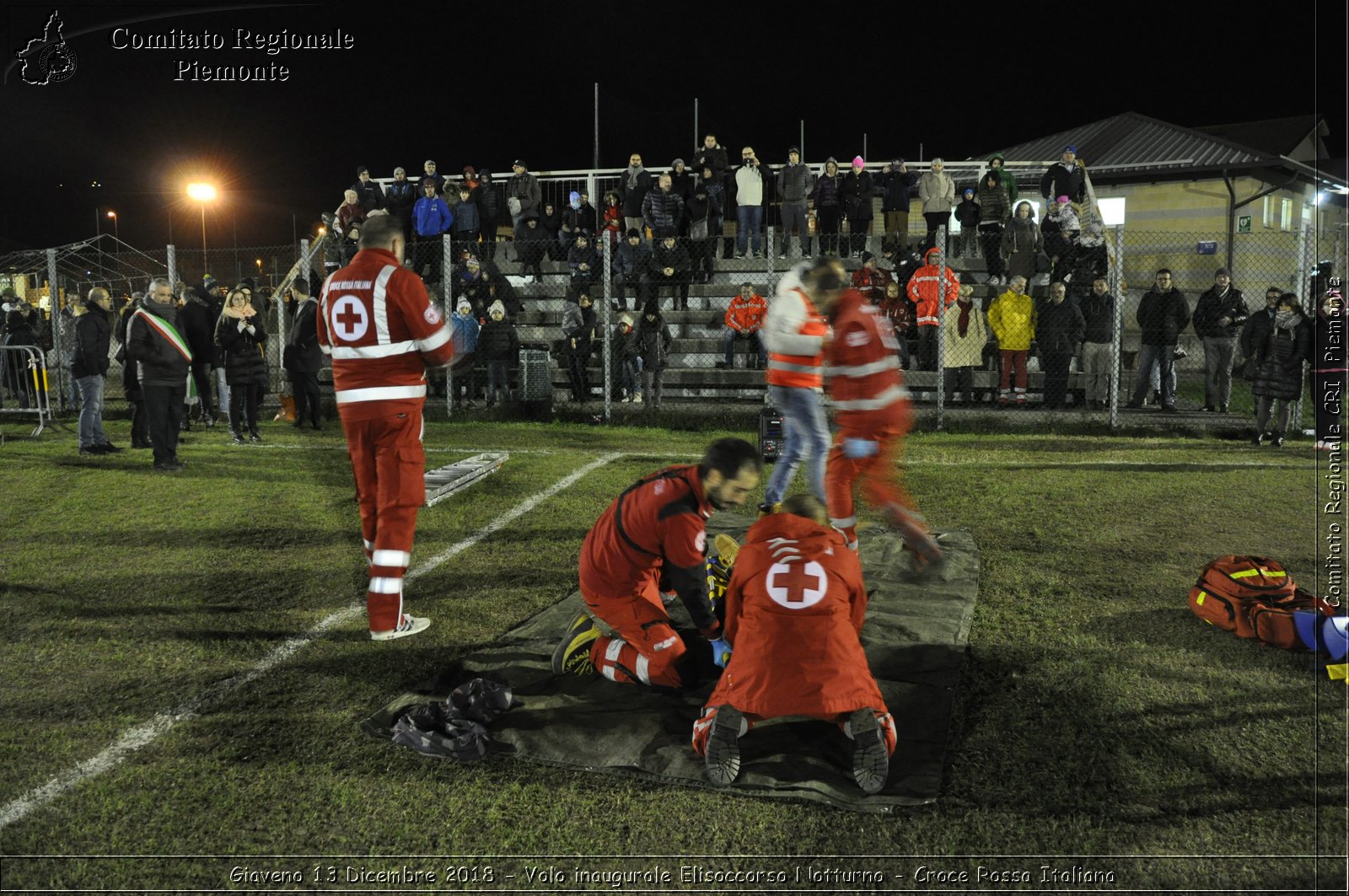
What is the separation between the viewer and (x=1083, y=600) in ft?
19.4

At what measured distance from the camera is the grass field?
3289mm

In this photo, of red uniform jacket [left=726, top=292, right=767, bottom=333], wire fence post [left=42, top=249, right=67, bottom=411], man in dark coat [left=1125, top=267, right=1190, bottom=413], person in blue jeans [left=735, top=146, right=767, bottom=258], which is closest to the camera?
man in dark coat [left=1125, top=267, right=1190, bottom=413]

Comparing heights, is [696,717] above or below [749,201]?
below

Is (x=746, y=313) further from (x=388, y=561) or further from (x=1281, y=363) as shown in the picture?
(x=388, y=561)

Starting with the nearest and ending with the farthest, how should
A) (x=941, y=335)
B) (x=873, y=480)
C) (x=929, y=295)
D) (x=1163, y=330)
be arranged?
(x=873, y=480), (x=941, y=335), (x=1163, y=330), (x=929, y=295)

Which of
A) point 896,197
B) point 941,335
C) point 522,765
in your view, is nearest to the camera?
point 522,765

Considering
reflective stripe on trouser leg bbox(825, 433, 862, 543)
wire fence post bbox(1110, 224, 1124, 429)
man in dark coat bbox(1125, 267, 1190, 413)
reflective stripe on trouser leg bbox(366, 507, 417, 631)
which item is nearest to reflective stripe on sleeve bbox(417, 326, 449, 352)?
reflective stripe on trouser leg bbox(366, 507, 417, 631)

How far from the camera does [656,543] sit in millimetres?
4566

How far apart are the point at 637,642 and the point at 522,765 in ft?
3.09

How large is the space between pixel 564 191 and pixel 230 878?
18025 mm

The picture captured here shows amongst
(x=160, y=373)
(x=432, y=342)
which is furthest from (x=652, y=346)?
(x=432, y=342)

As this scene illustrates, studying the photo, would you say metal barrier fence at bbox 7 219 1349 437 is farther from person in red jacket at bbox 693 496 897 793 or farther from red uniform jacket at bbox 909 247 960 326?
person in red jacket at bbox 693 496 897 793

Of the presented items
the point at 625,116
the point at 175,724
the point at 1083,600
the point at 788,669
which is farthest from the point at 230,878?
the point at 625,116

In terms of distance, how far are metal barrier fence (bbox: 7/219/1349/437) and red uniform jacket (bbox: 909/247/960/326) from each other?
23cm
